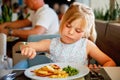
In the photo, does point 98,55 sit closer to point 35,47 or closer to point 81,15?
point 81,15

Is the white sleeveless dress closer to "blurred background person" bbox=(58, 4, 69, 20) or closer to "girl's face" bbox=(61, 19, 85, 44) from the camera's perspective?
"girl's face" bbox=(61, 19, 85, 44)

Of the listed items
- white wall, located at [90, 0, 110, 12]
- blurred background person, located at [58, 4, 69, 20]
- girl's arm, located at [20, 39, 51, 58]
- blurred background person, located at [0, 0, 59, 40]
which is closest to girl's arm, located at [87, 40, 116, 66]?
girl's arm, located at [20, 39, 51, 58]

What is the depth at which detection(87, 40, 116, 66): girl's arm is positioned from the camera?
1.27 metres

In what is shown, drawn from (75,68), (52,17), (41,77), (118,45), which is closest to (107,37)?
(118,45)

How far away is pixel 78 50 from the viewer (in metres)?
1.42

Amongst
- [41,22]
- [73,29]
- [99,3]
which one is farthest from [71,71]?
[99,3]

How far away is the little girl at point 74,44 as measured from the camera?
49.8 inches

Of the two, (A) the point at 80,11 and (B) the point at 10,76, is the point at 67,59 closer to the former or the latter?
(A) the point at 80,11

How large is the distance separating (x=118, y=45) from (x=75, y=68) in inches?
32.6

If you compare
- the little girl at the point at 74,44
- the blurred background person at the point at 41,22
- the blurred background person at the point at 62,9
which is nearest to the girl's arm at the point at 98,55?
the little girl at the point at 74,44

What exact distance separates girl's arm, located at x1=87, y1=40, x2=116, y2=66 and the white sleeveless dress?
31 mm

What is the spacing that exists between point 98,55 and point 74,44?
0.52 feet

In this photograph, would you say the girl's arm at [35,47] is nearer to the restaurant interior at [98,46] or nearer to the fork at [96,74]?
the restaurant interior at [98,46]

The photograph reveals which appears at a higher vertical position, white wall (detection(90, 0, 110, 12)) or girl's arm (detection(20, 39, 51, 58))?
white wall (detection(90, 0, 110, 12))
